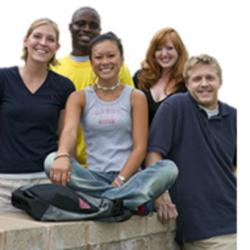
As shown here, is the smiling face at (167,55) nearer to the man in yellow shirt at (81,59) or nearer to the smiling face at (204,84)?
the man in yellow shirt at (81,59)

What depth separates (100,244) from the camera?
2.96 metres

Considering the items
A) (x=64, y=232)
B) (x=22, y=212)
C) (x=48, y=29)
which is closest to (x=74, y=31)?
(x=48, y=29)

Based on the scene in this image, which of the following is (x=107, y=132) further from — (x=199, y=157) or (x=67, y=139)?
(x=199, y=157)

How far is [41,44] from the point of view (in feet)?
11.7

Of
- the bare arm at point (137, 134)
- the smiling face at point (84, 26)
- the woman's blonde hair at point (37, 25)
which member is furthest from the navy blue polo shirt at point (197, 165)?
the smiling face at point (84, 26)

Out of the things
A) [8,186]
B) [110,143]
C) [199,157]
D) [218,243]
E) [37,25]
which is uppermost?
[37,25]

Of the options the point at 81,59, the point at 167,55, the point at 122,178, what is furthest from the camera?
the point at 81,59

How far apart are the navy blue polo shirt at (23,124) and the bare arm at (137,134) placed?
571 mm

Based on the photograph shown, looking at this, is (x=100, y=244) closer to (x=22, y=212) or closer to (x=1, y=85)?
(x=22, y=212)

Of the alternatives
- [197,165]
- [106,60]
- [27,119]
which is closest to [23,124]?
[27,119]

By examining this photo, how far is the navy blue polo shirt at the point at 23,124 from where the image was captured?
3344 millimetres

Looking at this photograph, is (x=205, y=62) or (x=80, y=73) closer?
(x=205, y=62)

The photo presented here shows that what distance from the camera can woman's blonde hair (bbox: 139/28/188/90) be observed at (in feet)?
13.6

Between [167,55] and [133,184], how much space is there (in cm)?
145
